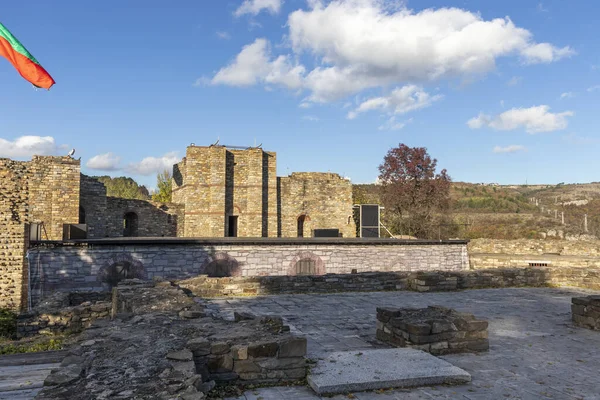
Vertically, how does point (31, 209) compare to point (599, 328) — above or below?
above

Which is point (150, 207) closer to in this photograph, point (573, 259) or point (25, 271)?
point (25, 271)

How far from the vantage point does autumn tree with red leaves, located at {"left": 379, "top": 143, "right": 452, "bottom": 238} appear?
31031 millimetres

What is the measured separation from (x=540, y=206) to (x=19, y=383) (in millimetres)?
62699

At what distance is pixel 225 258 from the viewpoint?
18.8 metres

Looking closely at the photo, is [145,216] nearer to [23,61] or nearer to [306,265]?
[306,265]

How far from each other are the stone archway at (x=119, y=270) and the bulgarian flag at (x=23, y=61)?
868 centimetres

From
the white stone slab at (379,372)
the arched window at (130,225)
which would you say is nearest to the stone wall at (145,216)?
the arched window at (130,225)

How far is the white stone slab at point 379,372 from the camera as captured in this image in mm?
4781

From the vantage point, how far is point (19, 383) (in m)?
4.86

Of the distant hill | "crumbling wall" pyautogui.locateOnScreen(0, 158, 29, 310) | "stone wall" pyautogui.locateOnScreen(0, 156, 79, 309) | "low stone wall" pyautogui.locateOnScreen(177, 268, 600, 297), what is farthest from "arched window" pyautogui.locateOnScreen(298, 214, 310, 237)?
"low stone wall" pyautogui.locateOnScreen(177, 268, 600, 297)

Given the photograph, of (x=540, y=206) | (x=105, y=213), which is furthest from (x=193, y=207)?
(x=540, y=206)

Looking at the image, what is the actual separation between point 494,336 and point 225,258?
13091mm

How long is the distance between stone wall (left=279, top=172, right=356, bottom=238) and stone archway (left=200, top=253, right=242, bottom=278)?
13.9 metres

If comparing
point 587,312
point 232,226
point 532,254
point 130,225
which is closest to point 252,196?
point 232,226
